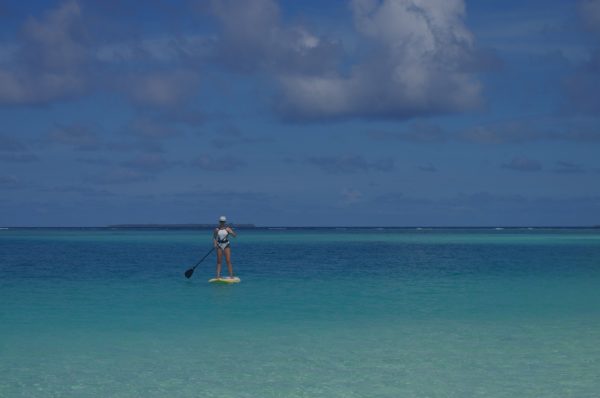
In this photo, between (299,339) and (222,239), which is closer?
(299,339)

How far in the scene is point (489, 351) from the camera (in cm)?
1322

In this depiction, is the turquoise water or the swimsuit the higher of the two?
the swimsuit

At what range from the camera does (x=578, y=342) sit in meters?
14.2

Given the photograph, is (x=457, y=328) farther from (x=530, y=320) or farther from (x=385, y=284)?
(x=385, y=284)

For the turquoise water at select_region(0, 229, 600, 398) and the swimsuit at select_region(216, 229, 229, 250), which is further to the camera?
the swimsuit at select_region(216, 229, 229, 250)

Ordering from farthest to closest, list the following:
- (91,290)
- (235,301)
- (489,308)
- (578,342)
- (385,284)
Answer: (385,284), (91,290), (235,301), (489,308), (578,342)

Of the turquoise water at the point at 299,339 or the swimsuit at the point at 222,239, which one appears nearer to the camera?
the turquoise water at the point at 299,339

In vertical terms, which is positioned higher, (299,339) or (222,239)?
(222,239)

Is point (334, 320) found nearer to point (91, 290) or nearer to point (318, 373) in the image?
point (318, 373)

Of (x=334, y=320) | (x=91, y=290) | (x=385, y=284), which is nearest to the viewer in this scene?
(x=334, y=320)

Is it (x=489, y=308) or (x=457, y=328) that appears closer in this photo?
(x=457, y=328)

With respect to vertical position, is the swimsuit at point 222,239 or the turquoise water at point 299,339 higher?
the swimsuit at point 222,239

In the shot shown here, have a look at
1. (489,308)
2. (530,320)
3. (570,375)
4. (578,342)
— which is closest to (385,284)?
(489,308)

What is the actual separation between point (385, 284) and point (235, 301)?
7.80 meters
